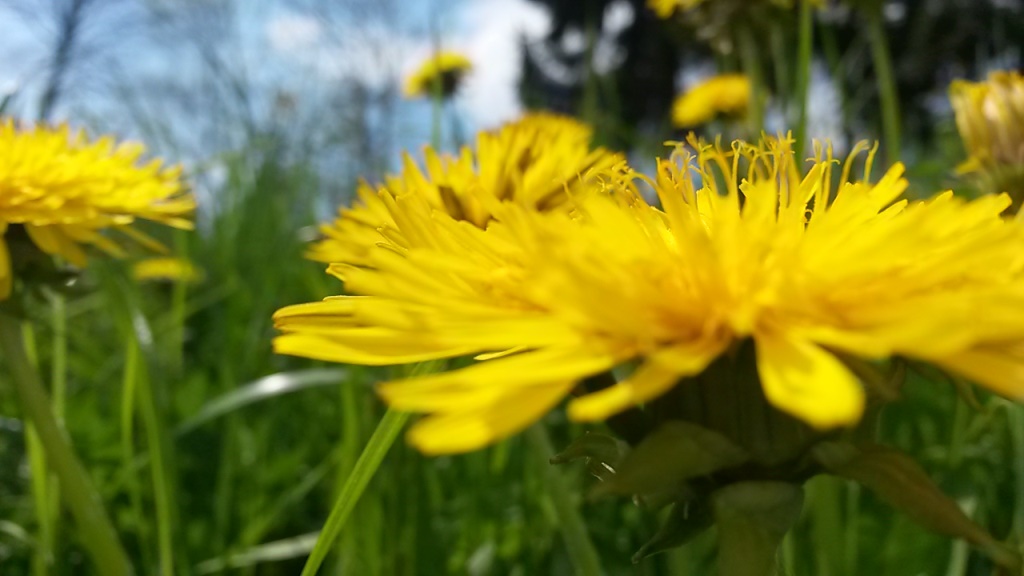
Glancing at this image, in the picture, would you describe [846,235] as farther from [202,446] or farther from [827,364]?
[202,446]

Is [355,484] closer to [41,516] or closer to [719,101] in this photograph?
[41,516]

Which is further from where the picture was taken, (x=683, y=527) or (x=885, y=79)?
(x=885, y=79)

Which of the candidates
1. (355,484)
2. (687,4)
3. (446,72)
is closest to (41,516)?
(355,484)

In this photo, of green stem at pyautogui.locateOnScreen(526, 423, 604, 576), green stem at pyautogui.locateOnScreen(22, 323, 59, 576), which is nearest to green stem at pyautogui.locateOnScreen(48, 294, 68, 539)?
green stem at pyautogui.locateOnScreen(22, 323, 59, 576)

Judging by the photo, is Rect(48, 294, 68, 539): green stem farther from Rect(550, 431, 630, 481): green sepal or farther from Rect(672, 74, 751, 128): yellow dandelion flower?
Rect(672, 74, 751, 128): yellow dandelion flower

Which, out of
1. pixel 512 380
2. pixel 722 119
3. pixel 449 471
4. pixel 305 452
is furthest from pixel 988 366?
pixel 722 119

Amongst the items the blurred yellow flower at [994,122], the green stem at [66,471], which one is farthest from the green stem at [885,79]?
the green stem at [66,471]
